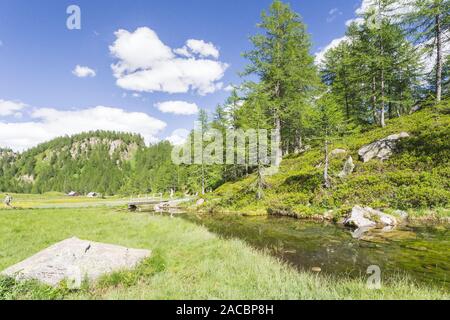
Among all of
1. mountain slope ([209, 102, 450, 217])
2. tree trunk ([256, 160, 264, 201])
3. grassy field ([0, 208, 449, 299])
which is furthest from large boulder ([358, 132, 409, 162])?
grassy field ([0, 208, 449, 299])

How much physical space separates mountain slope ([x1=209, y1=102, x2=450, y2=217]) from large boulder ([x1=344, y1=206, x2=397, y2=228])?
143cm

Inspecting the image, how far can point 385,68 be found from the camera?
3034cm

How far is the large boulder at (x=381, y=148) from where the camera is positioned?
23703 millimetres

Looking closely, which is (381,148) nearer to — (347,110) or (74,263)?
(347,110)

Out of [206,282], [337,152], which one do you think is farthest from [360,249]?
[337,152]

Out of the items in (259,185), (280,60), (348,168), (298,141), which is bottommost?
(259,185)

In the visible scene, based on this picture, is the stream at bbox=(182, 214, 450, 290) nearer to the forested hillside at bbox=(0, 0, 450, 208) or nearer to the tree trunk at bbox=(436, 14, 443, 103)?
the forested hillside at bbox=(0, 0, 450, 208)

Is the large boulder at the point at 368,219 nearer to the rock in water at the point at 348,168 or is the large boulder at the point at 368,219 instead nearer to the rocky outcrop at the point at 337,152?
the rock in water at the point at 348,168

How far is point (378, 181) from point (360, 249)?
454 inches

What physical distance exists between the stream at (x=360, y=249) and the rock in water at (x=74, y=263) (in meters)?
6.38

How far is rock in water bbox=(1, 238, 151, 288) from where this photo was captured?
643cm

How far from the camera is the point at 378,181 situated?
20500mm

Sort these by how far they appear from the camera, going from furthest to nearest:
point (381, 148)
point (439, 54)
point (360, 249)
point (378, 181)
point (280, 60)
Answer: point (280, 60) < point (439, 54) < point (381, 148) < point (378, 181) < point (360, 249)

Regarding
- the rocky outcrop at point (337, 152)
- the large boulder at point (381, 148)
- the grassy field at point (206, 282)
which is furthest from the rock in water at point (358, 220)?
the rocky outcrop at point (337, 152)
